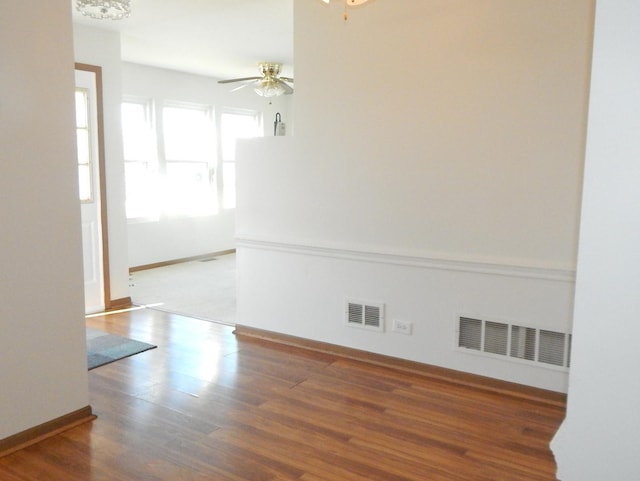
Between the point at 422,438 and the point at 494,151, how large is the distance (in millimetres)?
1661

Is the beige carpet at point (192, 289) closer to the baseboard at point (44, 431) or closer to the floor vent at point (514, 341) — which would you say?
the baseboard at point (44, 431)

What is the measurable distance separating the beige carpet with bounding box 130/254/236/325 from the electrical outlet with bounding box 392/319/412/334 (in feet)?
5.53

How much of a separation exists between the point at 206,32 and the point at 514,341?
3762 millimetres

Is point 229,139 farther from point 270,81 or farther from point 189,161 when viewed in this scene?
point 270,81

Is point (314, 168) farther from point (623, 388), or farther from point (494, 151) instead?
point (623, 388)

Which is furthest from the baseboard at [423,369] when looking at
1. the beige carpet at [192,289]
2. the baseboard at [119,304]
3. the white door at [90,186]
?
the white door at [90,186]

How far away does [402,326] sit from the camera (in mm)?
3656

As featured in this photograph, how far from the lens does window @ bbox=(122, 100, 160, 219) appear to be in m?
6.95

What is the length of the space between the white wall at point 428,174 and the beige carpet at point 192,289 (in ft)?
3.55

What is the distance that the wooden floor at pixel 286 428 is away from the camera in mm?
2451

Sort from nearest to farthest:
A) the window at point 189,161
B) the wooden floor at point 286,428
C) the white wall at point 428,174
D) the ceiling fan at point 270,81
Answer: the wooden floor at point 286,428, the white wall at point 428,174, the ceiling fan at point 270,81, the window at point 189,161

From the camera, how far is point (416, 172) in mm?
3488

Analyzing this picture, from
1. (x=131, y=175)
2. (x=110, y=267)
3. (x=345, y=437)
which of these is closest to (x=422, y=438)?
(x=345, y=437)

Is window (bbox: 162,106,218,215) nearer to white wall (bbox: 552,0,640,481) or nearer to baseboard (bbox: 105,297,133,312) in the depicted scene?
baseboard (bbox: 105,297,133,312)
